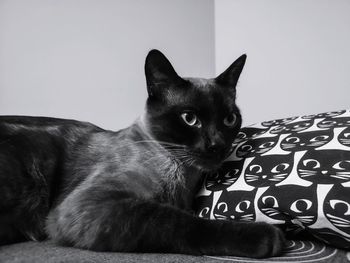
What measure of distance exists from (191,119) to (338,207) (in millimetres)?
534

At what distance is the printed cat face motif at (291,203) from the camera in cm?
94

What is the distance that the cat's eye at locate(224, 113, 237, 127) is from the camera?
1.30 metres

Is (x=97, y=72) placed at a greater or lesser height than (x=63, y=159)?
greater

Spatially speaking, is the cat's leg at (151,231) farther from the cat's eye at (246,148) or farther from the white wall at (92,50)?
the white wall at (92,50)

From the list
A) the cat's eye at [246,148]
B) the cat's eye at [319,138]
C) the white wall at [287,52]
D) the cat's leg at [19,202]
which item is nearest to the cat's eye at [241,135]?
the cat's eye at [246,148]

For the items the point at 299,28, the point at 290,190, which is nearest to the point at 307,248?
the point at 290,190

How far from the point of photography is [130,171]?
1.21 meters

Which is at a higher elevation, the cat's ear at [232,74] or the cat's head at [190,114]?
the cat's ear at [232,74]

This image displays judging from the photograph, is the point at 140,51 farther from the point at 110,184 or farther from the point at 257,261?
the point at 257,261

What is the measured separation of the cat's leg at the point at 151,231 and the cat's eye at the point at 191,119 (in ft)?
1.03

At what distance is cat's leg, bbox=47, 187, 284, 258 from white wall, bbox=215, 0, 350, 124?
3.57ft

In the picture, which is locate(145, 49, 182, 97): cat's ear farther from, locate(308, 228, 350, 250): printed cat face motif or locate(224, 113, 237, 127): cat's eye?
locate(308, 228, 350, 250): printed cat face motif

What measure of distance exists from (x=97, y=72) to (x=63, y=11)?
45 centimetres

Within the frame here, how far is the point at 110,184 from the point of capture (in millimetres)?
1152
